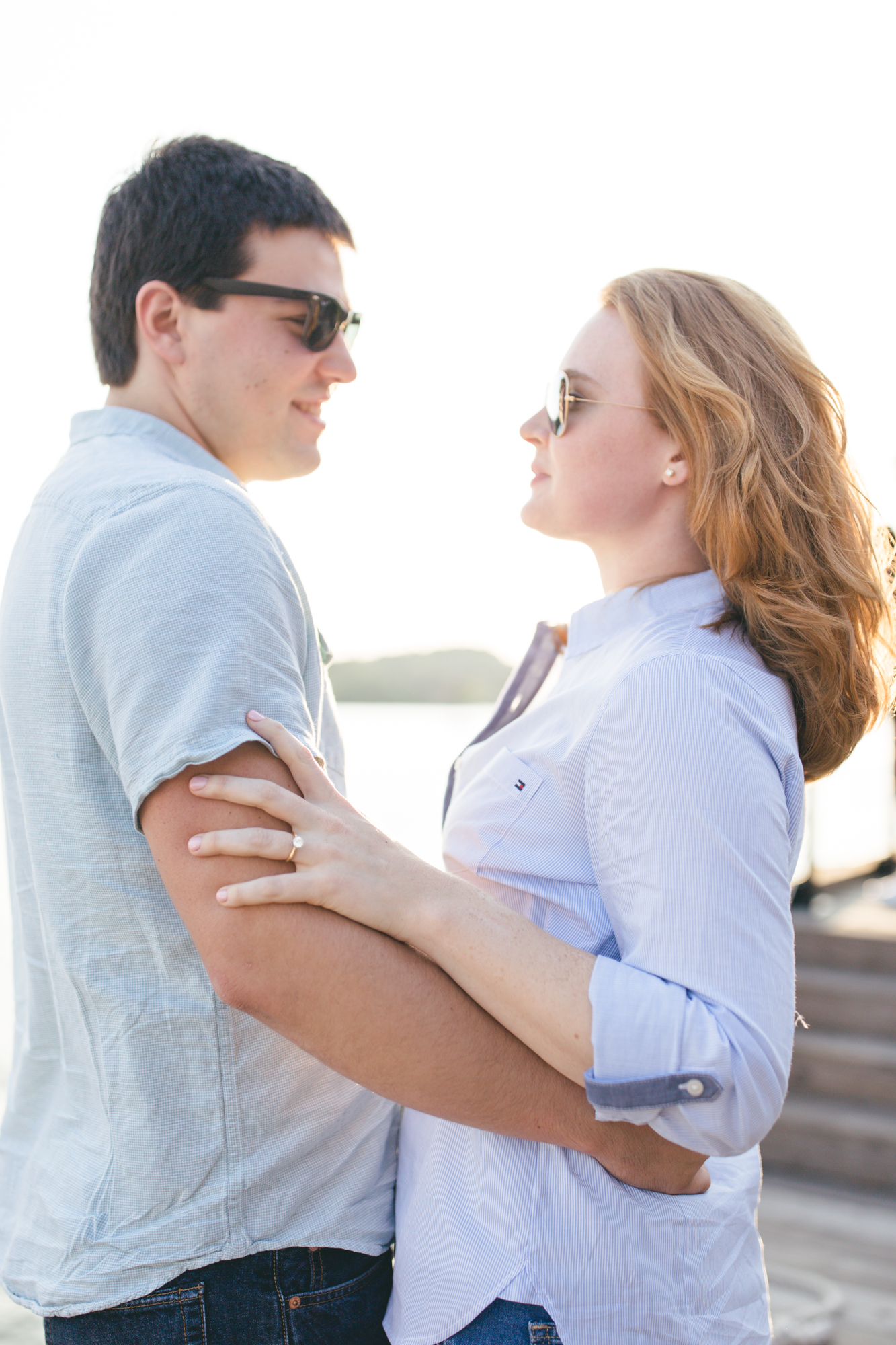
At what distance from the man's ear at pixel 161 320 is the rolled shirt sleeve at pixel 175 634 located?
1.62 ft

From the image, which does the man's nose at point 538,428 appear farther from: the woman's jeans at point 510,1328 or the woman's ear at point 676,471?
the woman's jeans at point 510,1328

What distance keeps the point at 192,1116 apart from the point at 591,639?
2.94 feet

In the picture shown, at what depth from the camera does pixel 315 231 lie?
62.2 inches

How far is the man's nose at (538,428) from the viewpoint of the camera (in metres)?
1.73

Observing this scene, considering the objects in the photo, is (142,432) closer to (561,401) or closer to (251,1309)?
(561,401)

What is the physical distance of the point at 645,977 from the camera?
1.05 metres

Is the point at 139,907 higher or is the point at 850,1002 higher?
the point at 139,907

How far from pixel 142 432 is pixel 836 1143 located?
5187mm

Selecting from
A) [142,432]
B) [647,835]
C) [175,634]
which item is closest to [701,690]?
[647,835]

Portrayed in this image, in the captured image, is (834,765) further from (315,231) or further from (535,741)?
(315,231)

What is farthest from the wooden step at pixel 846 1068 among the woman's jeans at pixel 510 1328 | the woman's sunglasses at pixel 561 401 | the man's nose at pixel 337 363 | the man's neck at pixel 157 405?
the man's neck at pixel 157 405

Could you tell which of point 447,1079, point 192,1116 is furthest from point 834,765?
point 192,1116

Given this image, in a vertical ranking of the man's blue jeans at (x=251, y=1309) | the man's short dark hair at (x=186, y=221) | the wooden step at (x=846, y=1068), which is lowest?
the wooden step at (x=846, y=1068)

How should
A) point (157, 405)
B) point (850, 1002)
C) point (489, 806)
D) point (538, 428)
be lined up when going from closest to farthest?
point (489, 806) < point (157, 405) < point (538, 428) < point (850, 1002)
